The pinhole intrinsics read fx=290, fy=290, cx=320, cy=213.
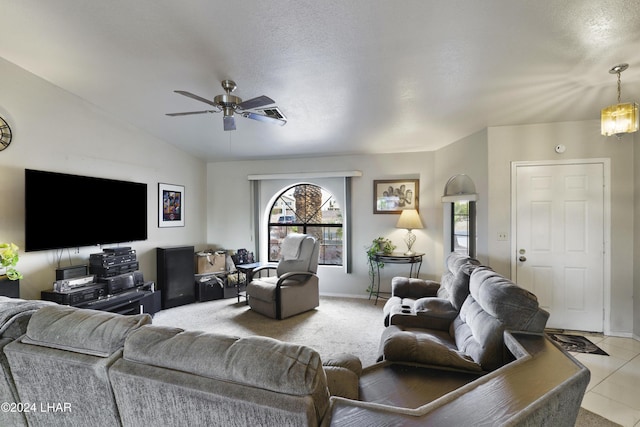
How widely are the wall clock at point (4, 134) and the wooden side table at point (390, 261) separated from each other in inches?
181

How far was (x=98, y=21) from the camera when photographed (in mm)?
2324

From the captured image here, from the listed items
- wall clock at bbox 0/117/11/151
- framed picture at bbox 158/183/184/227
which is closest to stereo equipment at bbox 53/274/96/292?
framed picture at bbox 158/183/184/227

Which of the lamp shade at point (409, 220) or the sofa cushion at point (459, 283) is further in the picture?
the lamp shade at point (409, 220)

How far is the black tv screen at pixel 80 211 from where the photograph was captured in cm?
310

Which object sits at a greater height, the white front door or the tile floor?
the white front door

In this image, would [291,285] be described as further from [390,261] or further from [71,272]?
[71,272]

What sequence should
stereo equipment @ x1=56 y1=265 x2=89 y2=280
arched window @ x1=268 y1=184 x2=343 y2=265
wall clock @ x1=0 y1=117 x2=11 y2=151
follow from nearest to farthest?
wall clock @ x1=0 y1=117 x2=11 y2=151 < stereo equipment @ x1=56 y1=265 x2=89 y2=280 < arched window @ x1=268 y1=184 x2=343 y2=265

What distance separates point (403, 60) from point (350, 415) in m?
2.60

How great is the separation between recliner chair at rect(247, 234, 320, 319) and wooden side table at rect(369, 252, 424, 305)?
1.00 m

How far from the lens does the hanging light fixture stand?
7.59 feet

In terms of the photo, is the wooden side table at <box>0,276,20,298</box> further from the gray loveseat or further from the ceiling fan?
the gray loveseat

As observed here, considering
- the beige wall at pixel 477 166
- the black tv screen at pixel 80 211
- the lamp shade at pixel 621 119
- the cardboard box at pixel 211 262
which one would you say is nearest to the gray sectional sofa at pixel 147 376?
the black tv screen at pixel 80 211

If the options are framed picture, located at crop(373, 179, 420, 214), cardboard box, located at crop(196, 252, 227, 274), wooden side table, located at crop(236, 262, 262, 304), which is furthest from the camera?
cardboard box, located at crop(196, 252, 227, 274)

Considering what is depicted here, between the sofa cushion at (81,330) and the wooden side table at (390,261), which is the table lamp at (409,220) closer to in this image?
the wooden side table at (390,261)
